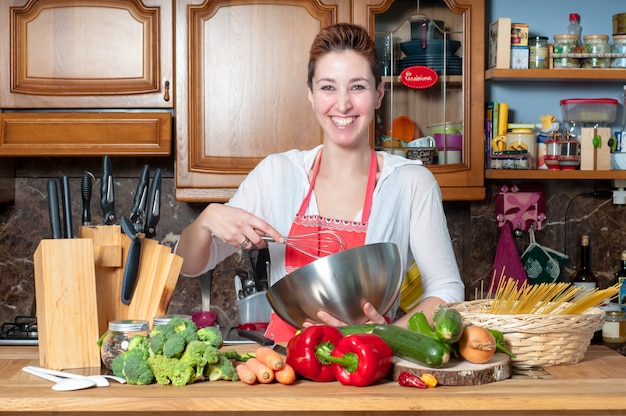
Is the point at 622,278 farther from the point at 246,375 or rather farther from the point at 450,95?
the point at 246,375

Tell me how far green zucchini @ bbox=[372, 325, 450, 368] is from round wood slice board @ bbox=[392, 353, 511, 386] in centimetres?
1

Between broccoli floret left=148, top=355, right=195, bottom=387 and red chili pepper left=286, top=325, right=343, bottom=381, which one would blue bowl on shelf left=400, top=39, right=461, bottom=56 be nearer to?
red chili pepper left=286, top=325, right=343, bottom=381

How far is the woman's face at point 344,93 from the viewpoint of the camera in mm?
1950

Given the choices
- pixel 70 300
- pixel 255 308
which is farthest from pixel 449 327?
pixel 255 308

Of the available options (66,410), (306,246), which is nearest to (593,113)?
(306,246)

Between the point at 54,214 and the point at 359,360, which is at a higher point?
the point at 54,214

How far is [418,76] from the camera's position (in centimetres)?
287

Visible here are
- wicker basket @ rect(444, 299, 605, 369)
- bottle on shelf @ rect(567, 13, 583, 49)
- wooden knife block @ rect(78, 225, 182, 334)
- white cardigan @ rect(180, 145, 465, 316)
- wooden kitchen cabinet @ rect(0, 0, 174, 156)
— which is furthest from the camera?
bottle on shelf @ rect(567, 13, 583, 49)

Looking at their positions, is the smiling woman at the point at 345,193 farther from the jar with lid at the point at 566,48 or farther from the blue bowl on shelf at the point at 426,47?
the jar with lid at the point at 566,48

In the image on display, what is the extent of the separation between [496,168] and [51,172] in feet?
5.30

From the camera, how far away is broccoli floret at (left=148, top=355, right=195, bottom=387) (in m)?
1.34

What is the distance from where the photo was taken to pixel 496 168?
2936 mm

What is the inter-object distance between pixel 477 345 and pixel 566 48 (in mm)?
1837

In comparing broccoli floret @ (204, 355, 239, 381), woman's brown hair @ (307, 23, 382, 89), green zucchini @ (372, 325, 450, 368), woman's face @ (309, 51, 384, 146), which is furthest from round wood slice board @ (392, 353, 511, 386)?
woman's brown hair @ (307, 23, 382, 89)
